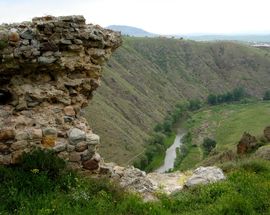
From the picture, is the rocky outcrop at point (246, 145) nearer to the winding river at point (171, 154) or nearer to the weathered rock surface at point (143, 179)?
the weathered rock surface at point (143, 179)

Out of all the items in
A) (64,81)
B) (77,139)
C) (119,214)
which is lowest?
(119,214)

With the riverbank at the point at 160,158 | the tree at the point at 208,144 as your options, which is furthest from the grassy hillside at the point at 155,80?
the tree at the point at 208,144

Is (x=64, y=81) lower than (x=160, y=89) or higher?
higher

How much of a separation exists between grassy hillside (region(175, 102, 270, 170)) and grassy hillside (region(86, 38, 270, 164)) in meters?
11.4

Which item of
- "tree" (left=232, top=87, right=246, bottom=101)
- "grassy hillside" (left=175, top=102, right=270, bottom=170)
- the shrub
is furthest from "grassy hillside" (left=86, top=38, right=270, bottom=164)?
the shrub

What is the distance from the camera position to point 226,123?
118750 millimetres

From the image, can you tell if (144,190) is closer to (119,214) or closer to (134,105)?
(119,214)

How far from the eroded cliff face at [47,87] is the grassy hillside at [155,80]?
69.1 m

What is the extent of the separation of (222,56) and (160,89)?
4642 centimetres

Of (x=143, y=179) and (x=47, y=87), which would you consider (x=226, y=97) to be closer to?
(x=143, y=179)

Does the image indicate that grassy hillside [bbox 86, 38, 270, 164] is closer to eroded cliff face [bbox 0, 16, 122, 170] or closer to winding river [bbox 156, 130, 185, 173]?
winding river [bbox 156, 130, 185, 173]

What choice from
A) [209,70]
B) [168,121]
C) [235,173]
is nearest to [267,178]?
[235,173]

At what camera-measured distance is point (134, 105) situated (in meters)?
122

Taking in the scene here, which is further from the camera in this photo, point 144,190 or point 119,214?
point 144,190
